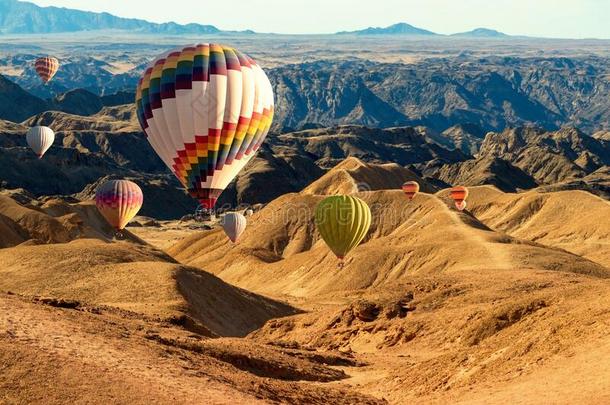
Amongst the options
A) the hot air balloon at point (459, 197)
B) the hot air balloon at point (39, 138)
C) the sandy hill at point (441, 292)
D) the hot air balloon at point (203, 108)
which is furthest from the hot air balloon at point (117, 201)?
the hot air balloon at point (39, 138)

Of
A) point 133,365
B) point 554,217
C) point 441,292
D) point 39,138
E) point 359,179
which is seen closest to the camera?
point 133,365

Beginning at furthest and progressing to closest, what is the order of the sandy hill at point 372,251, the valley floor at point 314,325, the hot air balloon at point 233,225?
the hot air balloon at point 233,225 < the sandy hill at point 372,251 < the valley floor at point 314,325

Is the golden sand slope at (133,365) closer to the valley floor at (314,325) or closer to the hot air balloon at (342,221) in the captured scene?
the valley floor at (314,325)

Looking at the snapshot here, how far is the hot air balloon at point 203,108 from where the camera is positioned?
60844 millimetres

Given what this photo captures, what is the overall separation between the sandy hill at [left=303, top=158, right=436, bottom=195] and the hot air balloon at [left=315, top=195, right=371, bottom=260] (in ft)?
235

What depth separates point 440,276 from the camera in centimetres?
7194

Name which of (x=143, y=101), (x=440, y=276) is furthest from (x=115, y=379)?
(x=440, y=276)

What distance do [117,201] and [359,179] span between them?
78586 mm

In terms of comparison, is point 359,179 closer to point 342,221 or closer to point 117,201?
point 117,201

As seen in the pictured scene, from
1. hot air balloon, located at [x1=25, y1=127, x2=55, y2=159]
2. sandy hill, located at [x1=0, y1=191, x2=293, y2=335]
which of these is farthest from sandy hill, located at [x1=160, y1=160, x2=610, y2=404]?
hot air balloon, located at [x1=25, y1=127, x2=55, y2=159]

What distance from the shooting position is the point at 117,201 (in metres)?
→ 89.4

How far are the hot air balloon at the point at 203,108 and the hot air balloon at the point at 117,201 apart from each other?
2639 cm

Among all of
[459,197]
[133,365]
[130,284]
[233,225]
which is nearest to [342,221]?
[130,284]

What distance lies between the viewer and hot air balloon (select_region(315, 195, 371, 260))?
79625 millimetres
